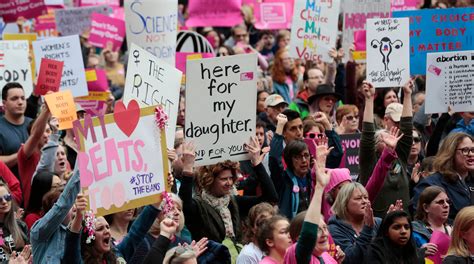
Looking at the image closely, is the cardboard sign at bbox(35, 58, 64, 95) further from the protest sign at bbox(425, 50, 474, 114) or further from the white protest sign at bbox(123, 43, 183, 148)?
the protest sign at bbox(425, 50, 474, 114)

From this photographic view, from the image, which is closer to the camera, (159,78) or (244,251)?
(244,251)

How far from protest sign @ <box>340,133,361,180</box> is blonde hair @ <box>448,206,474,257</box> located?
2752 millimetres

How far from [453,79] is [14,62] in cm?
492

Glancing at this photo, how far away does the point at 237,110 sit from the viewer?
11.3 metres

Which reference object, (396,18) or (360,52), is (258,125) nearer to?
(396,18)

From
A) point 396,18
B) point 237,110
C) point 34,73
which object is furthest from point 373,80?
point 34,73

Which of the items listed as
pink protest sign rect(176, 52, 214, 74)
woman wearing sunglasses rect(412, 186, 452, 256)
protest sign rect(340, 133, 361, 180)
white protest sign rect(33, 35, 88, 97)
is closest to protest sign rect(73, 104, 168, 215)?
woman wearing sunglasses rect(412, 186, 452, 256)

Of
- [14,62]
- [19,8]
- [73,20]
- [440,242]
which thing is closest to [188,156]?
[440,242]

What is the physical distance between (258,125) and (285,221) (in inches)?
150

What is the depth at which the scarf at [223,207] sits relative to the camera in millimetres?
10648

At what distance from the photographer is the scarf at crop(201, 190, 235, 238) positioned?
10.6m

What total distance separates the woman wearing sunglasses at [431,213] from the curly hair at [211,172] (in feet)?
4.83

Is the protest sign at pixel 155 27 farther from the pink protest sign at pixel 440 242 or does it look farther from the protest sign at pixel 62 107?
the pink protest sign at pixel 440 242

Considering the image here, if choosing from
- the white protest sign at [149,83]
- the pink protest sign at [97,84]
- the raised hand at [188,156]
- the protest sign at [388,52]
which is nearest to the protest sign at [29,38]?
the pink protest sign at [97,84]
